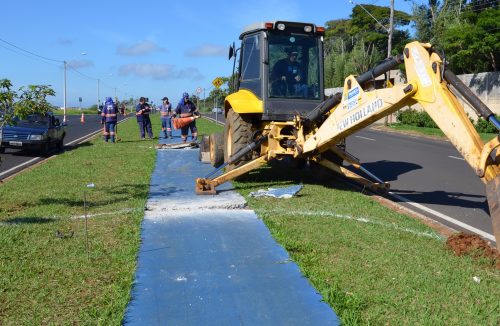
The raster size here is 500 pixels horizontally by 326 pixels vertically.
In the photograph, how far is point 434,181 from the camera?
11.2 meters

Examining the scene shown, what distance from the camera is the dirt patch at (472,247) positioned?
548cm

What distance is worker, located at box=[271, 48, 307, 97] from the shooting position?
9758mm

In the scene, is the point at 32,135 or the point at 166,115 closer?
the point at 32,135

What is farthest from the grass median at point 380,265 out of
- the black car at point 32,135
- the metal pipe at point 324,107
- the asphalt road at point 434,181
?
the black car at point 32,135

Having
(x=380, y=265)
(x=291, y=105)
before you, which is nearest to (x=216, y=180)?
(x=291, y=105)

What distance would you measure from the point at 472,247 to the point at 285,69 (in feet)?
17.2

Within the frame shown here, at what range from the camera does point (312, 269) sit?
5180 millimetres

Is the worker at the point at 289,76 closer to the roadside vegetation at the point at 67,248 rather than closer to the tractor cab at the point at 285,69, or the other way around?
the tractor cab at the point at 285,69

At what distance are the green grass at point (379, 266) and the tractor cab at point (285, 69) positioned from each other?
2.08 metres

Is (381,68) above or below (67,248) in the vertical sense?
above

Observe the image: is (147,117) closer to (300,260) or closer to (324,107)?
(324,107)

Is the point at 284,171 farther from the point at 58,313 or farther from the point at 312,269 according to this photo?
the point at 58,313

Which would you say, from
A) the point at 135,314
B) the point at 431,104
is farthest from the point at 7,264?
the point at 431,104

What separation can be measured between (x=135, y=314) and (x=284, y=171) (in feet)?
25.5
